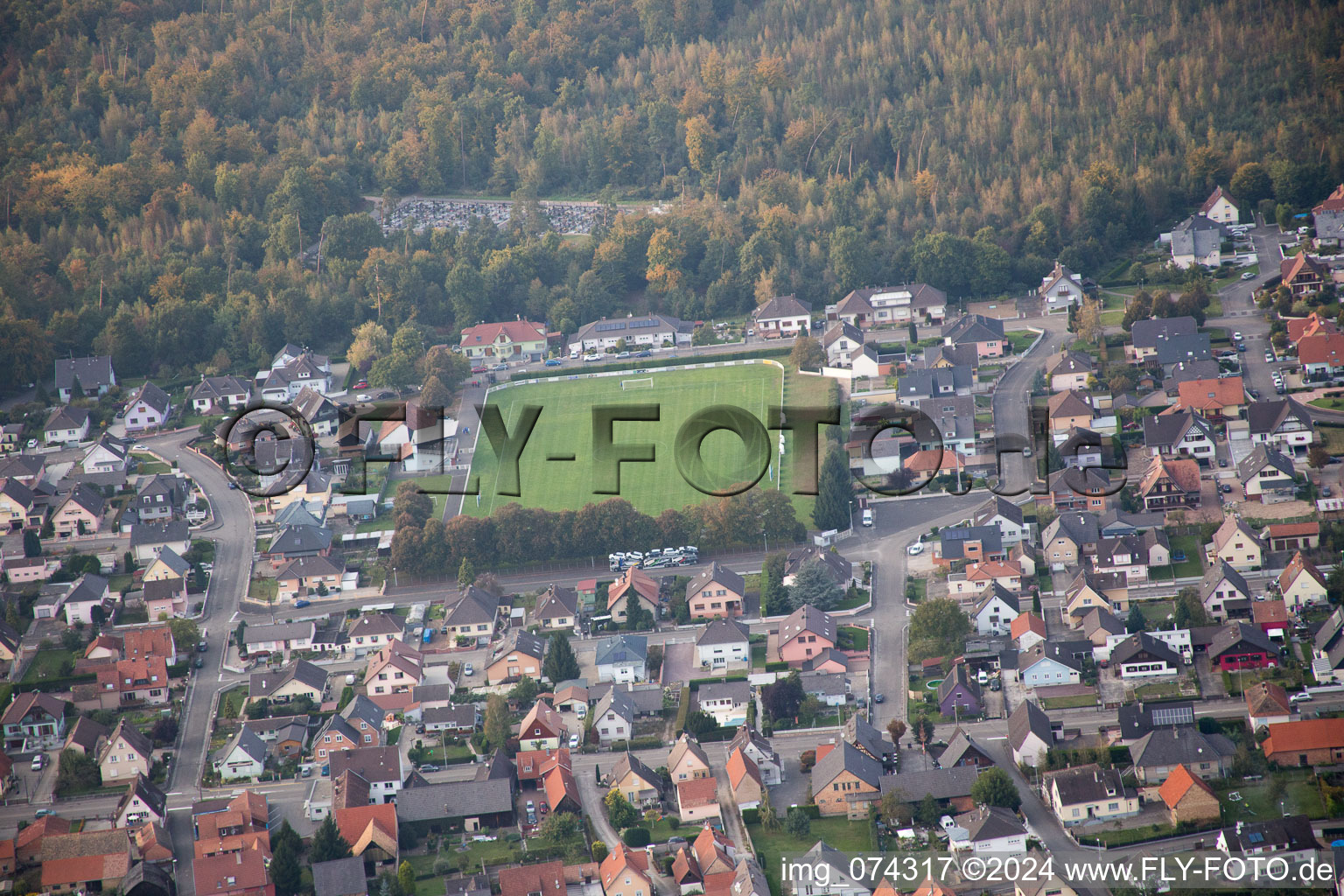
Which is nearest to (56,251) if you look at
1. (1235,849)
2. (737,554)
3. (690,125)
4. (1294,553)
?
(690,125)

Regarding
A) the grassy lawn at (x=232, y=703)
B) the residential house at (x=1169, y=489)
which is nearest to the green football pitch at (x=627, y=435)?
the grassy lawn at (x=232, y=703)

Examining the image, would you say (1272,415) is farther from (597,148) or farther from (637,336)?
(597,148)

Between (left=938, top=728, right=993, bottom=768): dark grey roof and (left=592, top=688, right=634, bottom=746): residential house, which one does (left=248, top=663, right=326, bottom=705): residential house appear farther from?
(left=938, top=728, right=993, bottom=768): dark grey roof

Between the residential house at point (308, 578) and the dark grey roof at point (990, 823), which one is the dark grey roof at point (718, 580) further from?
the dark grey roof at point (990, 823)

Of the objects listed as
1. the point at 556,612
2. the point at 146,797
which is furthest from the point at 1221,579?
the point at 146,797

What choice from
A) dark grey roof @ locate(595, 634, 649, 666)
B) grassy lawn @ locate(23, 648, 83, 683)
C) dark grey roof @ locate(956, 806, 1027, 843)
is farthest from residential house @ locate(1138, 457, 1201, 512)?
grassy lawn @ locate(23, 648, 83, 683)

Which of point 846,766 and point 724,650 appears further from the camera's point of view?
point 724,650
